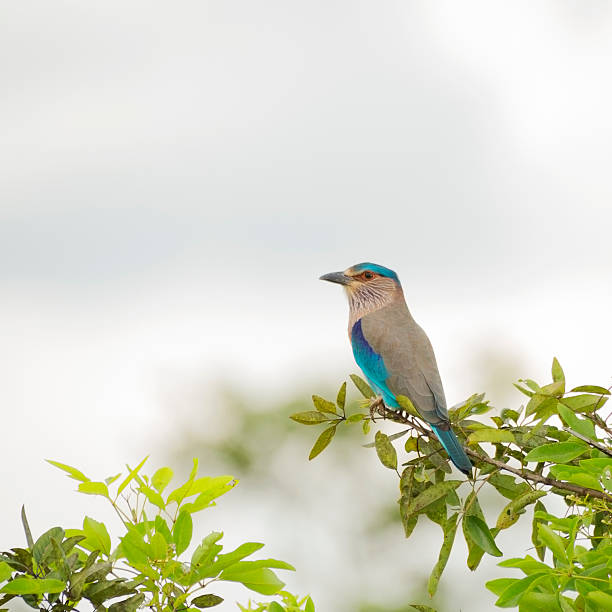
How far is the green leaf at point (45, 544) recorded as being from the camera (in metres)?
2.78

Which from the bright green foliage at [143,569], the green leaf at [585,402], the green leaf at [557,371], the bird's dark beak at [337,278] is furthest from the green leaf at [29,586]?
the bird's dark beak at [337,278]

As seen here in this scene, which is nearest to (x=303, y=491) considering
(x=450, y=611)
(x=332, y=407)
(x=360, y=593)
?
(x=360, y=593)

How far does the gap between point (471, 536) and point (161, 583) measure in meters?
1.55

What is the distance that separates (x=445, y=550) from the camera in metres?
3.75

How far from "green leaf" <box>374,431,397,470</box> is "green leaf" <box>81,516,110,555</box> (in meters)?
1.47

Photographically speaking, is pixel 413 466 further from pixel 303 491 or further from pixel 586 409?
pixel 303 491

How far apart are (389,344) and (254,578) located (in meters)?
3.67

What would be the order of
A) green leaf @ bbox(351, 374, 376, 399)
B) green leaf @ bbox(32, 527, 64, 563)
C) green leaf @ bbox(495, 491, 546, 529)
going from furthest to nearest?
1. green leaf @ bbox(351, 374, 376, 399)
2. green leaf @ bbox(495, 491, 546, 529)
3. green leaf @ bbox(32, 527, 64, 563)

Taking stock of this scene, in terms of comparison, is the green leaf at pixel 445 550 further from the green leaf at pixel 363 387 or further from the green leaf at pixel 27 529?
the green leaf at pixel 27 529

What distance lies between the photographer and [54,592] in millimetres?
2668

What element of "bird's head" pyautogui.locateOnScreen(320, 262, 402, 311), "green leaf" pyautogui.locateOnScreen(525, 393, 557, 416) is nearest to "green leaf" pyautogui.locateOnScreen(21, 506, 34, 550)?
"green leaf" pyautogui.locateOnScreen(525, 393, 557, 416)

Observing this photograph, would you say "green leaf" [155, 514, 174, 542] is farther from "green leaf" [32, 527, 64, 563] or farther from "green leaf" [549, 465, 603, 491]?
"green leaf" [549, 465, 603, 491]

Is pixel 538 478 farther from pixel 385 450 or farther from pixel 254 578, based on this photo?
pixel 254 578

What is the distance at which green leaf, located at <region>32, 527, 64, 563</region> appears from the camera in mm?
2783
